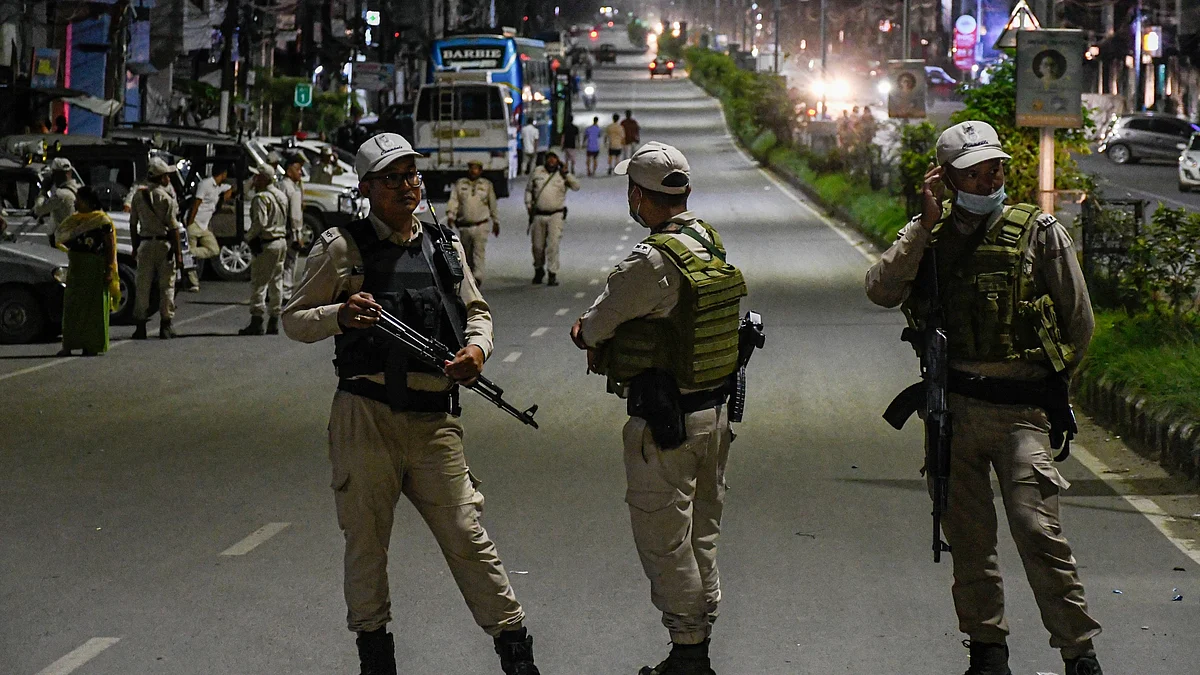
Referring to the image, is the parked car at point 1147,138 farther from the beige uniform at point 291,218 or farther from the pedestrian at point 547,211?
the beige uniform at point 291,218

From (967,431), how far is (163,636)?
10.4 ft

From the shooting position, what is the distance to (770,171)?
2020 inches

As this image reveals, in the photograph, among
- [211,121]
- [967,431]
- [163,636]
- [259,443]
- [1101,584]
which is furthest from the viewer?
[211,121]

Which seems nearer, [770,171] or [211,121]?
[211,121]

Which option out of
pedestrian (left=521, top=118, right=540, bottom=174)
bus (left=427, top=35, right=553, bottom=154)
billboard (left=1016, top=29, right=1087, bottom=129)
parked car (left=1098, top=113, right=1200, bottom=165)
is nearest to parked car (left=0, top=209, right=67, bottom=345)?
billboard (left=1016, top=29, right=1087, bottom=129)

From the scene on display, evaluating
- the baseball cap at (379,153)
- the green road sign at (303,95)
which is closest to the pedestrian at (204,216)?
the baseball cap at (379,153)

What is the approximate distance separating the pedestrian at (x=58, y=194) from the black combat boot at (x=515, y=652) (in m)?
13.7

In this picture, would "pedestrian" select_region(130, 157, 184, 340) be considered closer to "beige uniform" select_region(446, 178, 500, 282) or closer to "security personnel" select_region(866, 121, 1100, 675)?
"beige uniform" select_region(446, 178, 500, 282)

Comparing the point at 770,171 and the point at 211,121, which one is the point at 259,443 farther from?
the point at 770,171

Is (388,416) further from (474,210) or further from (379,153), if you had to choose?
(474,210)

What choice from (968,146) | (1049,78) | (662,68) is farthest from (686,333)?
(662,68)

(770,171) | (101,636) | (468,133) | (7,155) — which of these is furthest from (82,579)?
(770,171)

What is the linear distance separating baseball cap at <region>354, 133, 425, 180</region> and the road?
6.12 ft

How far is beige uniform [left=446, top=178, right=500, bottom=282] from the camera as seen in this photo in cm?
2136
